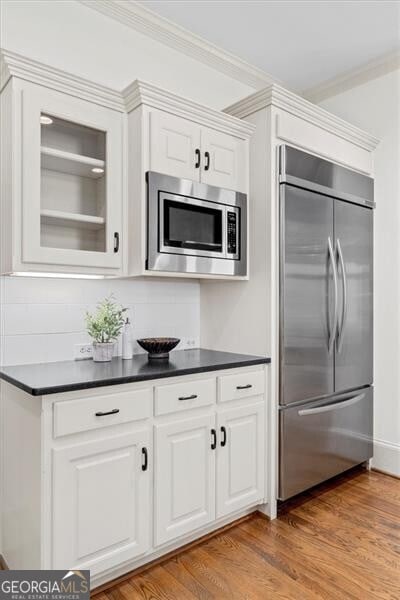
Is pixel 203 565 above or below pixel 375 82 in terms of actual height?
below

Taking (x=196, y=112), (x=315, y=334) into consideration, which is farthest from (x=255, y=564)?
(x=196, y=112)

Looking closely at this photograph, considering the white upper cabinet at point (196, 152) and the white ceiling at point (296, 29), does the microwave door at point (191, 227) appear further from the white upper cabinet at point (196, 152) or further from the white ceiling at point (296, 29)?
the white ceiling at point (296, 29)

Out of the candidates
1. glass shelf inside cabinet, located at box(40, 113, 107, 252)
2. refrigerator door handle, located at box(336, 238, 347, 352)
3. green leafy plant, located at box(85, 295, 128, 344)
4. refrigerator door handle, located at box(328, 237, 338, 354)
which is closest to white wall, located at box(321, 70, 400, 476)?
refrigerator door handle, located at box(336, 238, 347, 352)

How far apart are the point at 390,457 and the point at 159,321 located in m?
2.02

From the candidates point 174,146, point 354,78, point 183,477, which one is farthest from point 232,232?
point 354,78

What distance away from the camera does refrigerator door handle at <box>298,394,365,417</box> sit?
8.80ft

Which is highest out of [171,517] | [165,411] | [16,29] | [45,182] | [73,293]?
[16,29]

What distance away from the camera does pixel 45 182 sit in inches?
82.7

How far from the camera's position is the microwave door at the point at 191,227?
91.3 inches

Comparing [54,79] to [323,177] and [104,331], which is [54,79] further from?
[323,177]

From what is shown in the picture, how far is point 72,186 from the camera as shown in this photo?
2.21 meters

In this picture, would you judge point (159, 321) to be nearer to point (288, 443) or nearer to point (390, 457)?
point (288, 443)

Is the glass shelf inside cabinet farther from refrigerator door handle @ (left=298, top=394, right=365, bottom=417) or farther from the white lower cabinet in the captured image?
refrigerator door handle @ (left=298, top=394, right=365, bottom=417)

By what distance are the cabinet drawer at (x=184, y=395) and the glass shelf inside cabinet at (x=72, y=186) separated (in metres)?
0.82
